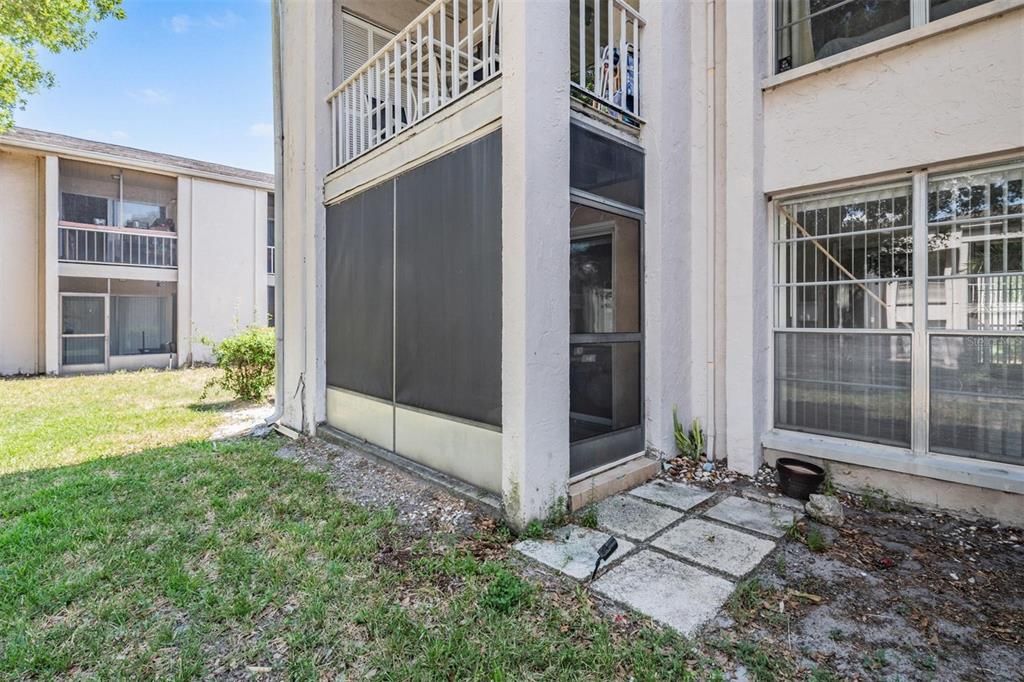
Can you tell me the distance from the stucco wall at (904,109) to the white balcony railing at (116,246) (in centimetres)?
1578

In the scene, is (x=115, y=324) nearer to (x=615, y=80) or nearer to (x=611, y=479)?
(x=615, y=80)

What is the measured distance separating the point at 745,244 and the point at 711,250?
35 cm

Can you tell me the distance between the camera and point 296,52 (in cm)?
612

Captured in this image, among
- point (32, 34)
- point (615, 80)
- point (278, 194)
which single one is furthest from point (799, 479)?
point (32, 34)

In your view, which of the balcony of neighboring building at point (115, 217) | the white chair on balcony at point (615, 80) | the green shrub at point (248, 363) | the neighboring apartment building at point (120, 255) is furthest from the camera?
the balcony of neighboring building at point (115, 217)

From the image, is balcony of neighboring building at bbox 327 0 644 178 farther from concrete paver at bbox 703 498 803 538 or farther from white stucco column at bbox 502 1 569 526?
concrete paver at bbox 703 498 803 538

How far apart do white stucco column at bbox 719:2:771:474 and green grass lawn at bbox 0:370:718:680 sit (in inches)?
99.7

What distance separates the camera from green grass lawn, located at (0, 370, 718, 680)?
208 cm

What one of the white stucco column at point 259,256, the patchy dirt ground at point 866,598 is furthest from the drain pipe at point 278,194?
the white stucco column at point 259,256

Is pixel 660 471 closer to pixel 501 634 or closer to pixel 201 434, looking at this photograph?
pixel 501 634

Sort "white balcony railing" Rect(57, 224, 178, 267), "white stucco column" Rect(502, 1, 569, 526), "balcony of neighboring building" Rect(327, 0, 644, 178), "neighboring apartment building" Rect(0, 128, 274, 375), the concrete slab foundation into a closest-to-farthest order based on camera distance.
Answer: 1. the concrete slab foundation
2. "white stucco column" Rect(502, 1, 569, 526)
3. "balcony of neighboring building" Rect(327, 0, 644, 178)
4. "neighboring apartment building" Rect(0, 128, 274, 375)
5. "white balcony railing" Rect(57, 224, 178, 267)

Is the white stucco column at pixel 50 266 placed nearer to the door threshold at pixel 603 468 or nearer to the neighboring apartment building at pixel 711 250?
the neighboring apartment building at pixel 711 250

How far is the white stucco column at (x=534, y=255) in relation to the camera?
3.15 meters

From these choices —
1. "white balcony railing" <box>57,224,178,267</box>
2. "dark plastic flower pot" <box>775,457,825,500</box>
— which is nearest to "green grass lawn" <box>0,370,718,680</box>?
"dark plastic flower pot" <box>775,457,825,500</box>
